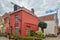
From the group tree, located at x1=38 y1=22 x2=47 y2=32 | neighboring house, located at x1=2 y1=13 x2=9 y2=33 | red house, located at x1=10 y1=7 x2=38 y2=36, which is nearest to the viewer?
red house, located at x1=10 y1=7 x2=38 y2=36

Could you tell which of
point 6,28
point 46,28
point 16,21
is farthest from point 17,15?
point 46,28

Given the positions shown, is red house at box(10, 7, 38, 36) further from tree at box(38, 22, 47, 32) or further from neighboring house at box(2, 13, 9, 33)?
tree at box(38, 22, 47, 32)

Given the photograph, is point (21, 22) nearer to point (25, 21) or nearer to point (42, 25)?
point (25, 21)

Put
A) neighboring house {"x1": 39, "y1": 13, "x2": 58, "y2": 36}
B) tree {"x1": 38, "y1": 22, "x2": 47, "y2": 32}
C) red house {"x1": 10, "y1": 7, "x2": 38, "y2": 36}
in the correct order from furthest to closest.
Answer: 1. neighboring house {"x1": 39, "y1": 13, "x2": 58, "y2": 36}
2. tree {"x1": 38, "y1": 22, "x2": 47, "y2": 32}
3. red house {"x1": 10, "y1": 7, "x2": 38, "y2": 36}

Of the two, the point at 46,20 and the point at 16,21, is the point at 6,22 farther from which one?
the point at 46,20

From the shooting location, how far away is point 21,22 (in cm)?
3600

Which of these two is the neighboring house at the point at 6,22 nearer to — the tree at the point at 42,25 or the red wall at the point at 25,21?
the red wall at the point at 25,21

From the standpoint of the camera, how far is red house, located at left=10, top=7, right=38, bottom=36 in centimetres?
3591

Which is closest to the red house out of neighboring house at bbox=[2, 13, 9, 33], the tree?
neighboring house at bbox=[2, 13, 9, 33]

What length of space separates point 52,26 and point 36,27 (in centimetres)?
390

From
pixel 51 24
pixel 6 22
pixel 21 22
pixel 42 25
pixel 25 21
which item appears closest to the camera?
pixel 21 22

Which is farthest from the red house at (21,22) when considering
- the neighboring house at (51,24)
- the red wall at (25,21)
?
the neighboring house at (51,24)

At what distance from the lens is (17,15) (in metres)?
36.7

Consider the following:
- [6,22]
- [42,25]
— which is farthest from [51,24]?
[6,22]
